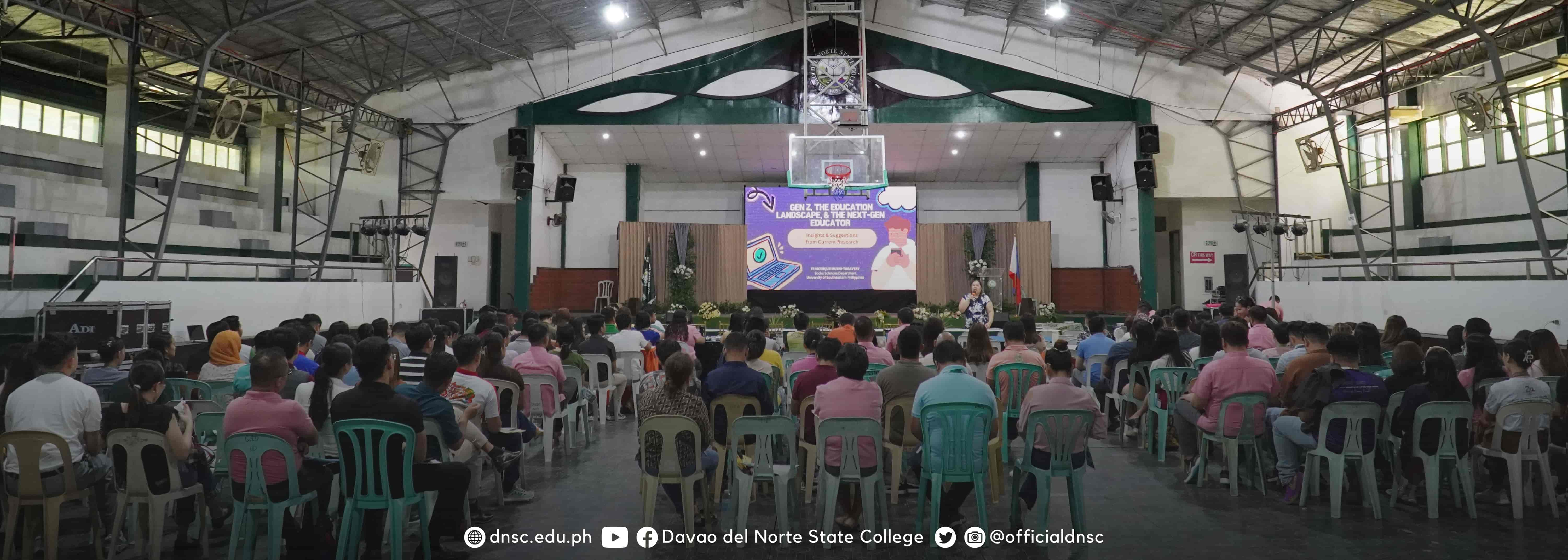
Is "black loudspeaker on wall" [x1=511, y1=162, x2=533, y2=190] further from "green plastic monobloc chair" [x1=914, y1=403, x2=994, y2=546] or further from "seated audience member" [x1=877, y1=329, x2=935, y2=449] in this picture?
"green plastic monobloc chair" [x1=914, y1=403, x2=994, y2=546]

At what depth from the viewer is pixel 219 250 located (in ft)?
40.1

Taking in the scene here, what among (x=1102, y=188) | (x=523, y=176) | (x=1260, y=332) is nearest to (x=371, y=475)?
(x=1260, y=332)

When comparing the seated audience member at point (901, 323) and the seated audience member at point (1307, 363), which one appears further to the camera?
the seated audience member at point (901, 323)

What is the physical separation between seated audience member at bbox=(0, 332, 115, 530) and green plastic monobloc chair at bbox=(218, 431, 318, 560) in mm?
581

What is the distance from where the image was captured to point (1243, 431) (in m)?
4.23

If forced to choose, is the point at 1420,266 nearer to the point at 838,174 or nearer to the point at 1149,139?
the point at 1149,139

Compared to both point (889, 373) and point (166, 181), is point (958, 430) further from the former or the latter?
point (166, 181)

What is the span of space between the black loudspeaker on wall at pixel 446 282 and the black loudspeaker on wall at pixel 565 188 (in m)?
2.81

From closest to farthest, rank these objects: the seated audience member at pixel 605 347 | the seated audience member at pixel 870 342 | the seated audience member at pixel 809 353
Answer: the seated audience member at pixel 809 353 < the seated audience member at pixel 870 342 < the seated audience member at pixel 605 347

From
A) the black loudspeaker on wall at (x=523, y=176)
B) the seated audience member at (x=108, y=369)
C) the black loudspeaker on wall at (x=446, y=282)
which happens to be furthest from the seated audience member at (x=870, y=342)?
the black loudspeaker on wall at (x=446, y=282)

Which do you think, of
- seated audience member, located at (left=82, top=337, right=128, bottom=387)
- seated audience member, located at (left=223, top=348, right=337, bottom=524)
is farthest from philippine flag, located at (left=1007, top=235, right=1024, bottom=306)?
seated audience member, located at (left=223, top=348, right=337, bottom=524)

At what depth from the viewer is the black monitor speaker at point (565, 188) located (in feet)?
51.7

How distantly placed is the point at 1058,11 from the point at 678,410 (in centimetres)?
1091

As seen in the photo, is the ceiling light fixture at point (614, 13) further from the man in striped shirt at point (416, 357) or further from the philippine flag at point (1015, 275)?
the philippine flag at point (1015, 275)
